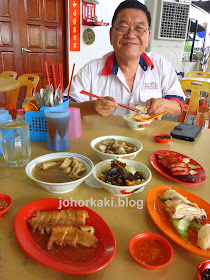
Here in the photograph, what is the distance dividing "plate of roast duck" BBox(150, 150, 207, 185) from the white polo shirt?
3.50 ft

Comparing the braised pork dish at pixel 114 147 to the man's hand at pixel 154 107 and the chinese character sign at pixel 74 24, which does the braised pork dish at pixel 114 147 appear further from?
the chinese character sign at pixel 74 24

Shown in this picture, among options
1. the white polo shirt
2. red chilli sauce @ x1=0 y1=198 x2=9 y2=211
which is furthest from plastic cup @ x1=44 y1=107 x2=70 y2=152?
the white polo shirt

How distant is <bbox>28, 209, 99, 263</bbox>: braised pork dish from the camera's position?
0.58m

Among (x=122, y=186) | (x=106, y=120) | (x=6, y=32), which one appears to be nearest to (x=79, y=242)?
(x=122, y=186)

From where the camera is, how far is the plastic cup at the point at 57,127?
1.12 m

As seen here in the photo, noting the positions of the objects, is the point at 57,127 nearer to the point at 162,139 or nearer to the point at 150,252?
the point at 162,139

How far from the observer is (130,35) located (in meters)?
1.73

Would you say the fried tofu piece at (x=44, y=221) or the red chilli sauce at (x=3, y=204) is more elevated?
the fried tofu piece at (x=44, y=221)

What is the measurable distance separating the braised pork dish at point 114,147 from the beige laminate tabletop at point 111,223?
56 millimetres

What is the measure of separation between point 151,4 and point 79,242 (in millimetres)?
5334

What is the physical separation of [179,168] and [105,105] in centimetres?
85

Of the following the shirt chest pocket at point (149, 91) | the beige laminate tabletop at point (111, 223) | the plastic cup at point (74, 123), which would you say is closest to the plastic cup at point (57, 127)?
the beige laminate tabletop at point (111, 223)

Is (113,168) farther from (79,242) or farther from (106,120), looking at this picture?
(106,120)

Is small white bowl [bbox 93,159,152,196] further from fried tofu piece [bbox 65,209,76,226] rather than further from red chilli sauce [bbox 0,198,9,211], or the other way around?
red chilli sauce [bbox 0,198,9,211]
